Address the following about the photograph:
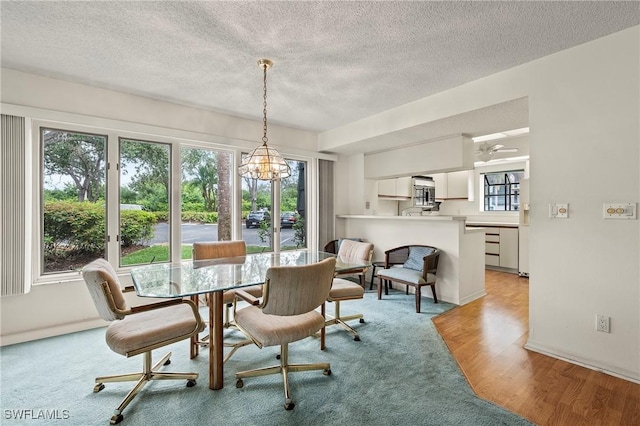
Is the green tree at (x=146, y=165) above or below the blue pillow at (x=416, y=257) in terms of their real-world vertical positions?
above

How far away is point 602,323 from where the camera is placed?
2240 millimetres

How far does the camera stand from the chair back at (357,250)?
3156 mm

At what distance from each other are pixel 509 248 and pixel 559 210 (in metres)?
3.72

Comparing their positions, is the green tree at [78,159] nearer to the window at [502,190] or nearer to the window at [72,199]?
the window at [72,199]

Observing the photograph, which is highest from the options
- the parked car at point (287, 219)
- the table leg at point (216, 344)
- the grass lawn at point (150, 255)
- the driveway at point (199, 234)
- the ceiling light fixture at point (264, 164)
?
the ceiling light fixture at point (264, 164)

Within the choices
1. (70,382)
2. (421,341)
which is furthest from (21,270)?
(421,341)

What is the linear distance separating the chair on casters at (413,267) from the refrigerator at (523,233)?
245 centimetres

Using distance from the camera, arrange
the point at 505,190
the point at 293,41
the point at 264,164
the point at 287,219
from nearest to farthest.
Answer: the point at 293,41, the point at 264,164, the point at 287,219, the point at 505,190

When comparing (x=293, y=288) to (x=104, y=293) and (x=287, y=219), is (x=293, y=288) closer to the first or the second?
(x=104, y=293)

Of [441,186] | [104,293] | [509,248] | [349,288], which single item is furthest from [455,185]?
[104,293]

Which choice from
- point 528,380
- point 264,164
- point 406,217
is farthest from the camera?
point 406,217

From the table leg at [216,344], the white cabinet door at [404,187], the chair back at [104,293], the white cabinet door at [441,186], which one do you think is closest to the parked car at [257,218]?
the table leg at [216,344]

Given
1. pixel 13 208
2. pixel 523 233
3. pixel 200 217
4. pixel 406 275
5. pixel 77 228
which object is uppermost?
pixel 13 208

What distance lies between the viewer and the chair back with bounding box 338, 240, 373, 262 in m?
3.16
